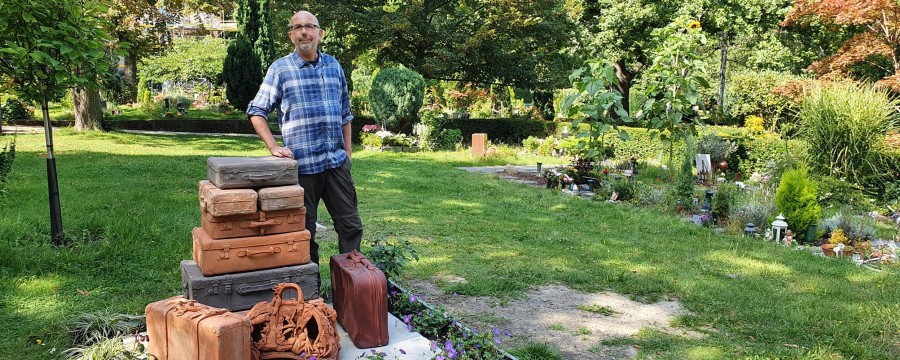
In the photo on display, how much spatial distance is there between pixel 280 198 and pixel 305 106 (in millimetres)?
747

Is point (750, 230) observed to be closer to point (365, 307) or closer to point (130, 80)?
point (365, 307)

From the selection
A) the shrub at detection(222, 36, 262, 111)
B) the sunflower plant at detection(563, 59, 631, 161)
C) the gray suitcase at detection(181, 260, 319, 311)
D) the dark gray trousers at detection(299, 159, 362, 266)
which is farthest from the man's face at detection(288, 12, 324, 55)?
the shrub at detection(222, 36, 262, 111)

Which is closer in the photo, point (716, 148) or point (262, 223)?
point (262, 223)

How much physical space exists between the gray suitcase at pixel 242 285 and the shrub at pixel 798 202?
5804 millimetres

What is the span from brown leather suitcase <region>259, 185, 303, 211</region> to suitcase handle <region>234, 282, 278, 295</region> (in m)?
0.42

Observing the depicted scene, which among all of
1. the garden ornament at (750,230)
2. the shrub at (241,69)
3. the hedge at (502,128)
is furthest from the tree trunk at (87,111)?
the garden ornament at (750,230)

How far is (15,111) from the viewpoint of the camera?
2031cm

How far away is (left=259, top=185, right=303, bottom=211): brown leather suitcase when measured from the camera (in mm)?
3312

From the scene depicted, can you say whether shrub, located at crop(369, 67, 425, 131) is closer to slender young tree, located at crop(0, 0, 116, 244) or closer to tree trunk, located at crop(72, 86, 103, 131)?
tree trunk, located at crop(72, 86, 103, 131)

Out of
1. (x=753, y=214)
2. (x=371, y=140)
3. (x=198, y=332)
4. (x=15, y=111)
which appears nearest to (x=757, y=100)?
(x=371, y=140)

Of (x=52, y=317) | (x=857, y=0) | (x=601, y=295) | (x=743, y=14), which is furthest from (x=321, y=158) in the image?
(x=743, y=14)

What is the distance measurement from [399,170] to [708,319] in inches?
342

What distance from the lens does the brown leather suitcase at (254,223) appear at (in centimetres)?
331

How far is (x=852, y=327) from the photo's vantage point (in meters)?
4.06
